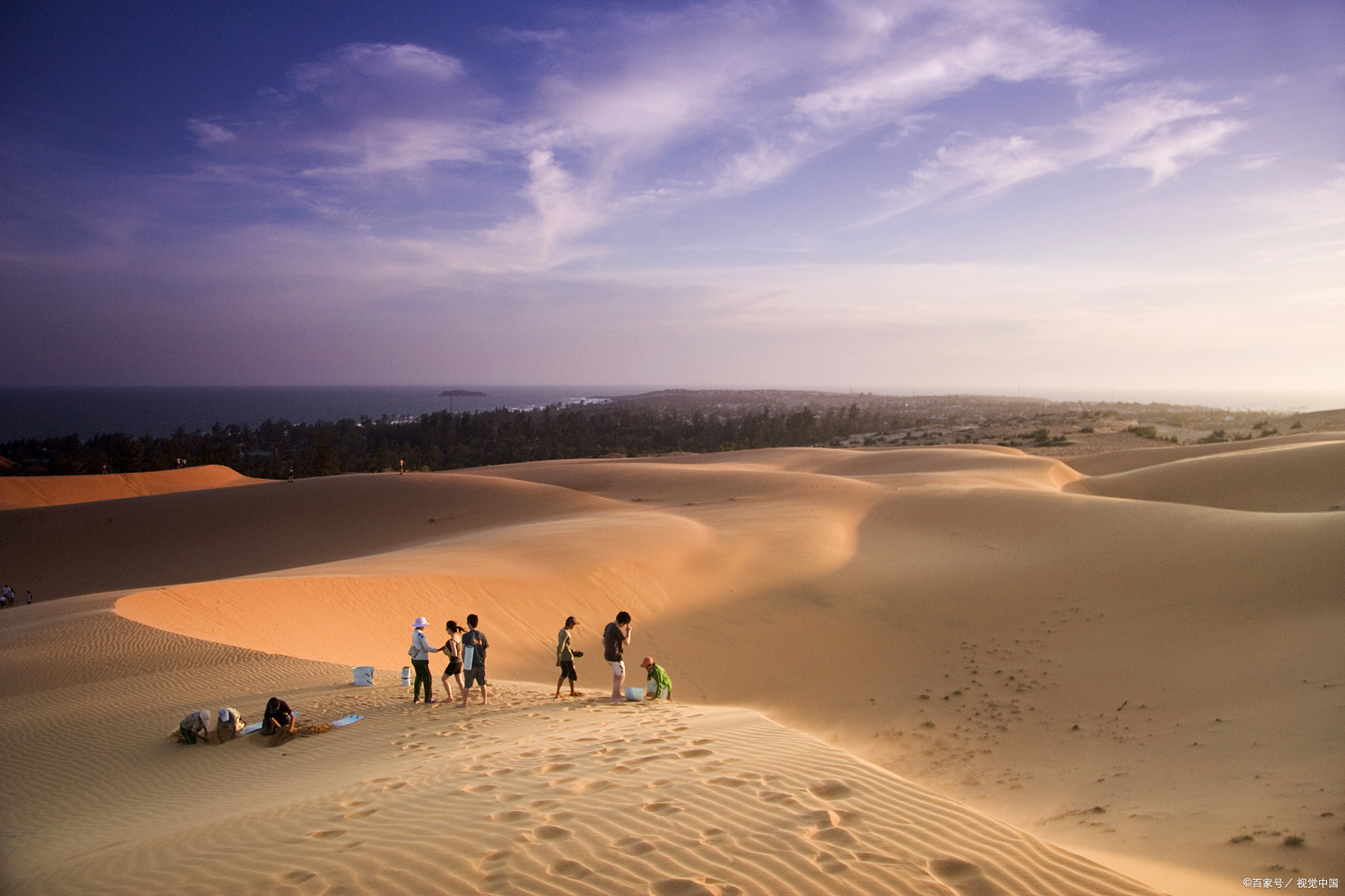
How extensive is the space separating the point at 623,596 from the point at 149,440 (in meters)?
73.9

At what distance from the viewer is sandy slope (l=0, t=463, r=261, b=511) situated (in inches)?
1645

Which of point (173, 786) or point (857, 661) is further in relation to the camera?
point (857, 661)

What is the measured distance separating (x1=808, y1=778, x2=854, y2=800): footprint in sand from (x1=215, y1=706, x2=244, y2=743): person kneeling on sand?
6.50m

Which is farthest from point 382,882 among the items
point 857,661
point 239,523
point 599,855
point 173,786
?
point 239,523

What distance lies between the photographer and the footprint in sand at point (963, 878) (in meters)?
3.97

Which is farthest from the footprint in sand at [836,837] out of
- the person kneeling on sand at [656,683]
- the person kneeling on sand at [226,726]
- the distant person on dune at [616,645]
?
the person kneeling on sand at [226,726]

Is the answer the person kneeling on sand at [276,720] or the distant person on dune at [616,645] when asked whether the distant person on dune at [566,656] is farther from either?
the person kneeling on sand at [276,720]

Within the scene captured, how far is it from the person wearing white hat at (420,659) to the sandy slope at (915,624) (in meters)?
1.14

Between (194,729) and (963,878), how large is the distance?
26.0 feet

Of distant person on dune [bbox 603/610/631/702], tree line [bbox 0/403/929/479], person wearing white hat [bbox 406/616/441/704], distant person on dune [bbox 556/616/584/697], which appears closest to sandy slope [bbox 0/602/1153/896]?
person wearing white hat [bbox 406/616/441/704]

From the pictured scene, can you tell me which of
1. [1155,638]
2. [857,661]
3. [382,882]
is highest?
[382,882]

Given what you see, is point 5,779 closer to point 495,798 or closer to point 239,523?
point 495,798

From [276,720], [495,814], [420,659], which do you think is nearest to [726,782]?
[495,814]

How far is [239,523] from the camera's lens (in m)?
27.8
